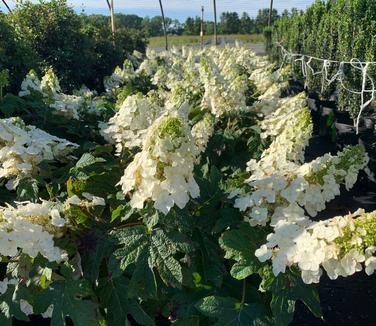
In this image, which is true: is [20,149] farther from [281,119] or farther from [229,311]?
[281,119]

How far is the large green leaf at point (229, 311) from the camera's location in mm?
1612

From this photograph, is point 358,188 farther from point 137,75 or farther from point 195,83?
point 137,75

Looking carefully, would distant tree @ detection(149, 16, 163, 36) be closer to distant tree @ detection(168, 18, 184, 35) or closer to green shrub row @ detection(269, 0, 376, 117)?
distant tree @ detection(168, 18, 184, 35)

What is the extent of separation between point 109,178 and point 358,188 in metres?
3.97

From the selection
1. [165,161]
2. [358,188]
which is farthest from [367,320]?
[358,188]

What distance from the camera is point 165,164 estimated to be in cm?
149

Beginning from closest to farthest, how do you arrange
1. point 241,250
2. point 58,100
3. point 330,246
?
point 330,246, point 241,250, point 58,100

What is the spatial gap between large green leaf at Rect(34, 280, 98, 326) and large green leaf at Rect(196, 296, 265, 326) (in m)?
0.36

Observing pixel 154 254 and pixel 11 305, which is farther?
pixel 11 305

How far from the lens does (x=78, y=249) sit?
173cm

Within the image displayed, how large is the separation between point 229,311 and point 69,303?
0.52 metres

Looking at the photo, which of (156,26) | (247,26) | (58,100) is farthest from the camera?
(156,26)

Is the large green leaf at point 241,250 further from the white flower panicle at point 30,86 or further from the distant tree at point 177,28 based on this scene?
the distant tree at point 177,28

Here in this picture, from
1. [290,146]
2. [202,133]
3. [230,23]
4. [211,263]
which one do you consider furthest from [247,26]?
[211,263]
